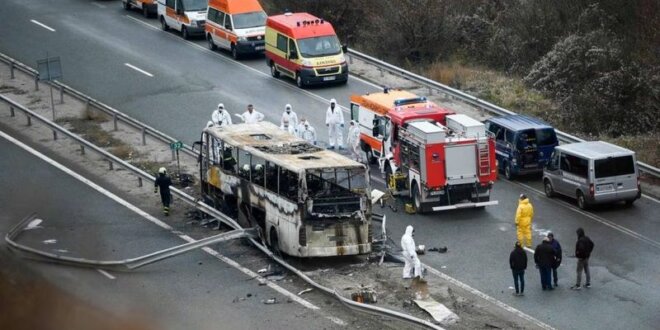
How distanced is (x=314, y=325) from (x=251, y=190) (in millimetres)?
5737

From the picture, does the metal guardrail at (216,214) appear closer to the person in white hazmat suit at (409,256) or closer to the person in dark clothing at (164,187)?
the person in dark clothing at (164,187)

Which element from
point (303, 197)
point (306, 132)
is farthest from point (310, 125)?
point (303, 197)

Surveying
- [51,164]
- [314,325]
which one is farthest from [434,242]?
[51,164]

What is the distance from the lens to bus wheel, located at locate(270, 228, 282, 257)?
83.6 feet

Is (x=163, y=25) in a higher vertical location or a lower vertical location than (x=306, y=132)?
higher

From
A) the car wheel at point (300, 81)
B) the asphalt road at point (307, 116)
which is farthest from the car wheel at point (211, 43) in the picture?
the car wheel at point (300, 81)

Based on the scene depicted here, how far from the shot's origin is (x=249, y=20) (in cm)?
4419

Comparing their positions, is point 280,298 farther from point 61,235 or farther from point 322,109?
point 322,109

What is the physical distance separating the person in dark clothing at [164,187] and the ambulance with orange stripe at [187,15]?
1862 centimetres

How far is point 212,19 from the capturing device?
4500 centimetres

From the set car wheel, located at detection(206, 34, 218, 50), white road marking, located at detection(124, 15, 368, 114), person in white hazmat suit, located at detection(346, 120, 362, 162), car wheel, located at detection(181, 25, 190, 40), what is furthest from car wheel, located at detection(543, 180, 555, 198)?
car wheel, located at detection(181, 25, 190, 40)

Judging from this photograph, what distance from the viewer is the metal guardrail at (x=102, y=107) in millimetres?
34125

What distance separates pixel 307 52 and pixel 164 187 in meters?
13.2

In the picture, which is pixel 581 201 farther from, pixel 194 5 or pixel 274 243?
pixel 194 5
